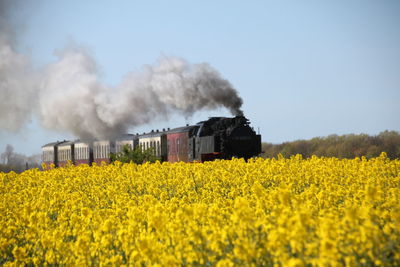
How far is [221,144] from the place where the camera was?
83.7 feet

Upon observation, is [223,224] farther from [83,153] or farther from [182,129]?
[83,153]

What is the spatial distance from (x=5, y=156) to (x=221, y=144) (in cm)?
6551

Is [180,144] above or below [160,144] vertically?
below

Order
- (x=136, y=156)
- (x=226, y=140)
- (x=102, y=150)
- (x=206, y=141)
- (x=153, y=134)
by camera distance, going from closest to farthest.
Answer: (x=226, y=140), (x=206, y=141), (x=136, y=156), (x=153, y=134), (x=102, y=150)

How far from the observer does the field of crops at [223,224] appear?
16.9 ft

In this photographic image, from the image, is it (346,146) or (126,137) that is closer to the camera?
(346,146)

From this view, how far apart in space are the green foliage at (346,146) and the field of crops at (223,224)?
1739cm

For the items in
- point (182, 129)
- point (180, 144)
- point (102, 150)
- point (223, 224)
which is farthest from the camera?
point (102, 150)

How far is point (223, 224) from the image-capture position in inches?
289

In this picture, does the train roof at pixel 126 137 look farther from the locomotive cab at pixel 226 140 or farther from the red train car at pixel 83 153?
the locomotive cab at pixel 226 140

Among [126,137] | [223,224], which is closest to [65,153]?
[126,137]

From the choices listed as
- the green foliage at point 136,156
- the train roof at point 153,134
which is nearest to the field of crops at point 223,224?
the green foliage at point 136,156

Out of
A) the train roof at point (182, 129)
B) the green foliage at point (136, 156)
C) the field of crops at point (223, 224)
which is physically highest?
the train roof at point (182, 129)

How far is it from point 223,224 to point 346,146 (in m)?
29.3
